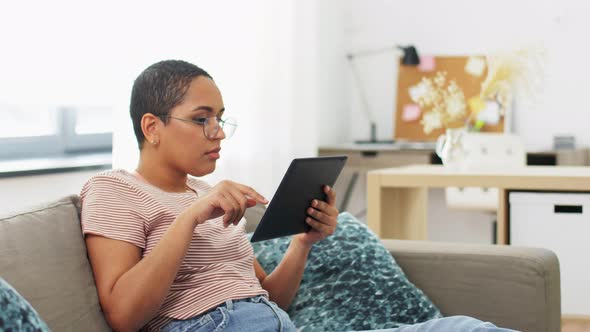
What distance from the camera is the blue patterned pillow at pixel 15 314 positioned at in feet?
3.01

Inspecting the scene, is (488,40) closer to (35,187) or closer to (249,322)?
(35,187)

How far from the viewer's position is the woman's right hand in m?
1.31

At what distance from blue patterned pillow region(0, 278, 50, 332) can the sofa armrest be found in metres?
1.14

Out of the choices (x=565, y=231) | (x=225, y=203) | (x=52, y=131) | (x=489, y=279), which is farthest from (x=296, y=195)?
(x=52, y=131)

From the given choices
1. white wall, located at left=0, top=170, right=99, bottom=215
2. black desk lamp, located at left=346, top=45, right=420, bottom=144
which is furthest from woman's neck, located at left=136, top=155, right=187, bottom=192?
black desk lamp, located at left=346, top=45, right=420, bottom=144

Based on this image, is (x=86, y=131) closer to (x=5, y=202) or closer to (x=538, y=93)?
(x=5, y=202)

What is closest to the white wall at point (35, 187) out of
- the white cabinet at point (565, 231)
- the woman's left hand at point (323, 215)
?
the woman's left hand at point (323, 215)

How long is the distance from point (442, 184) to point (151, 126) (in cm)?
136

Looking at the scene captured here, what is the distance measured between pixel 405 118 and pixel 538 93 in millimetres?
733

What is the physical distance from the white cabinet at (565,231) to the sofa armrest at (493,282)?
2.12ft

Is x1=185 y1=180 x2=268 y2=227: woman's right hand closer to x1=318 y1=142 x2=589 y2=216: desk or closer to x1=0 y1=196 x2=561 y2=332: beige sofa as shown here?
x1=0 y1=196 x2=561 y2=332: beige sofa

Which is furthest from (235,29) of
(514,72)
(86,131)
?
(514,72)

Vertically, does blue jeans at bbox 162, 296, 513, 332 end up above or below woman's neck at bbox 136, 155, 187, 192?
below

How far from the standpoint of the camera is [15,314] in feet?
3.08
